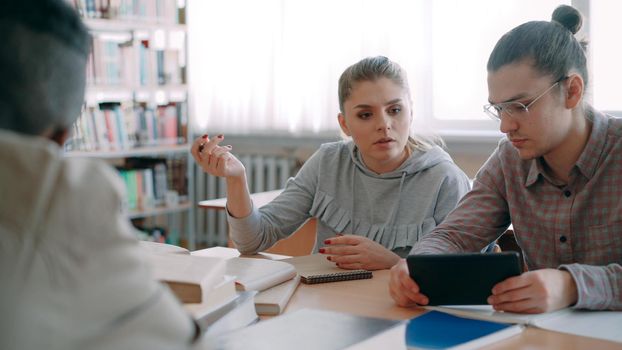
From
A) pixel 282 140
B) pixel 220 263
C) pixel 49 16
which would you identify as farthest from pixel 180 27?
pixel 49 16

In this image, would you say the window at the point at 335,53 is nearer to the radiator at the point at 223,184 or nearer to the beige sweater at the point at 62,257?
the radiator at the point at 223,184

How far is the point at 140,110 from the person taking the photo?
4207 mm

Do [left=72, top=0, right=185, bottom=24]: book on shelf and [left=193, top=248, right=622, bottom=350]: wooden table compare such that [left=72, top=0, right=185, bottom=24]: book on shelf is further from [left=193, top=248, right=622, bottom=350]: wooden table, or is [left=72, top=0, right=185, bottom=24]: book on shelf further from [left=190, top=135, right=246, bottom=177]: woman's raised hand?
[left=193, top=248, right=622, bottom=350]: wooden table

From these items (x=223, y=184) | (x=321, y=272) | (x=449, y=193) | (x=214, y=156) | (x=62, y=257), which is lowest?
(x=223, y=184)

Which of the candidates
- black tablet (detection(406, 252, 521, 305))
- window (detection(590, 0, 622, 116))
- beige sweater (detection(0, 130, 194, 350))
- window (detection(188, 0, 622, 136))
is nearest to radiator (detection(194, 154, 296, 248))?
window (detection(188, 0, 622, 136))

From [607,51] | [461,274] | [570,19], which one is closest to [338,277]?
[461,274]

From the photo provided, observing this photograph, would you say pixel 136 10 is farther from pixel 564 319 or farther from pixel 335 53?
pixel 564 319

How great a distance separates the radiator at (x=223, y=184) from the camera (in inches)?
178

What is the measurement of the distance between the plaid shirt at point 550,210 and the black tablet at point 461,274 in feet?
0.84

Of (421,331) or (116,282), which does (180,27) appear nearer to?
(421,331)

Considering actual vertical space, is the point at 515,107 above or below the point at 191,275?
above

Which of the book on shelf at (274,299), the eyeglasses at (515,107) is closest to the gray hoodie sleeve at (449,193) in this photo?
the eyeglasses at (515,107)

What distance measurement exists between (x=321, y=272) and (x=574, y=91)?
0.66 meters

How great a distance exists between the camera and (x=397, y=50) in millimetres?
3963
